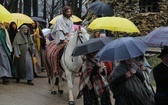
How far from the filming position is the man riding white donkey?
8586 millimetres

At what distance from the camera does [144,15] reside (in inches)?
726

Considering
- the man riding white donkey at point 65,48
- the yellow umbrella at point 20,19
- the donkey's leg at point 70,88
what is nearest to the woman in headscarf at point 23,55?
the yellow umbrella at point 20,19

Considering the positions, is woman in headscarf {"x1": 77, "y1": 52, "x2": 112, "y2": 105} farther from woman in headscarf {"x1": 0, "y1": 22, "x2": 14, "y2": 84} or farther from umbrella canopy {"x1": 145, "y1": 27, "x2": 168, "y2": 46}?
woman in headscarf {"x1": 0, "y1": 22, "x2": 14, "y2": 84}

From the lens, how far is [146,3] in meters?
19.1

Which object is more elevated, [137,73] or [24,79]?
[137,73]

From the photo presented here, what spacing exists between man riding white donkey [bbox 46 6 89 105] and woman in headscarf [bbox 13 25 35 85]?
166 cm

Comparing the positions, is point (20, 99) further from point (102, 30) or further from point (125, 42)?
point (125, 42)

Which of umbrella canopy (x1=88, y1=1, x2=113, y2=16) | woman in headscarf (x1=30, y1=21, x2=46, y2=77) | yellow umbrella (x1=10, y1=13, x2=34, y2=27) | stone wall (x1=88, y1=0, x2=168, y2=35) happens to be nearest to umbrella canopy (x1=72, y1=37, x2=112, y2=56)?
umbrella canopy (x1=88, y1=1, x2=113, y2=16)

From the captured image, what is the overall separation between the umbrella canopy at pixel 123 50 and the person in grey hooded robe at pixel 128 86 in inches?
6.2

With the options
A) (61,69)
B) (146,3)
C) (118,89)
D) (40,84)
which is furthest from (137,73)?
(146,3)

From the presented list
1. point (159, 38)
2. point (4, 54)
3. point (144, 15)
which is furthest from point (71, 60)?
point (144, 15)

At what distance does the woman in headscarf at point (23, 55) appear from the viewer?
1126cm

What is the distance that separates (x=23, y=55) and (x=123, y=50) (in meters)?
6.73

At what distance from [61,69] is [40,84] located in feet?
7.81
